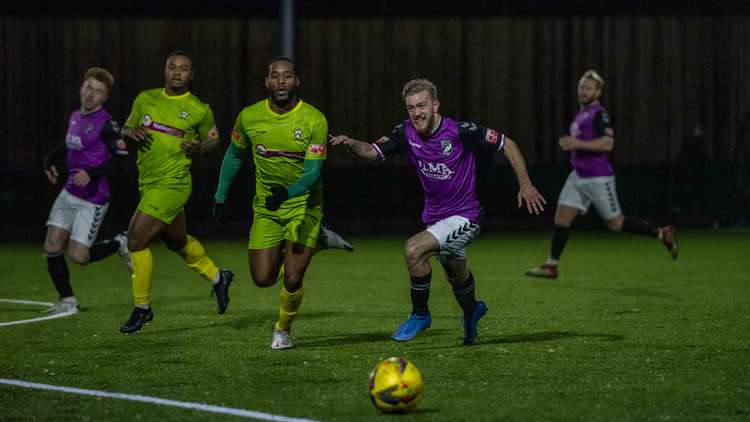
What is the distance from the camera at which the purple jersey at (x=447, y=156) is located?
8852 millimetres

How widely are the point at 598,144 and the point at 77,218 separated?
18.1 feet

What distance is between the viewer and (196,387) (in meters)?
7.46

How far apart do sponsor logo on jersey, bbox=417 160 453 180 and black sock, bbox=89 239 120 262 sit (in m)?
3.82

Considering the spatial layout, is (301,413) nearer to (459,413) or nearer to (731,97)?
(459,413)

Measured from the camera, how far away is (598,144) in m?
13.8

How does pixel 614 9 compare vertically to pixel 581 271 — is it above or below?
above

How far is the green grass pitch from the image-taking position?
22.6ft

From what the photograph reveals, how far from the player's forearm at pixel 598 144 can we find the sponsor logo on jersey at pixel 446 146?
16.8 ft

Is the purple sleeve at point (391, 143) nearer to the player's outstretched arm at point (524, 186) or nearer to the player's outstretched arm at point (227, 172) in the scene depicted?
the player's outstretched arm at point (524, 186)

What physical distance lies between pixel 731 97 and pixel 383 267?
12.0m

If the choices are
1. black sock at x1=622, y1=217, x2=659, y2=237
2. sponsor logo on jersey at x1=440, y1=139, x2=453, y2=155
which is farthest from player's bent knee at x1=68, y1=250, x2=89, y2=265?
black sock at x1=622, y1=217, x2=659, y2=237

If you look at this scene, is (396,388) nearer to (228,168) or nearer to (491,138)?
(491,138)

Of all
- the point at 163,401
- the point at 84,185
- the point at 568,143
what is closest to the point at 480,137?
the point at 163,401

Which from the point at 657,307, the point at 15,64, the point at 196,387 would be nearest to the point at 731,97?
the point at 15,64
